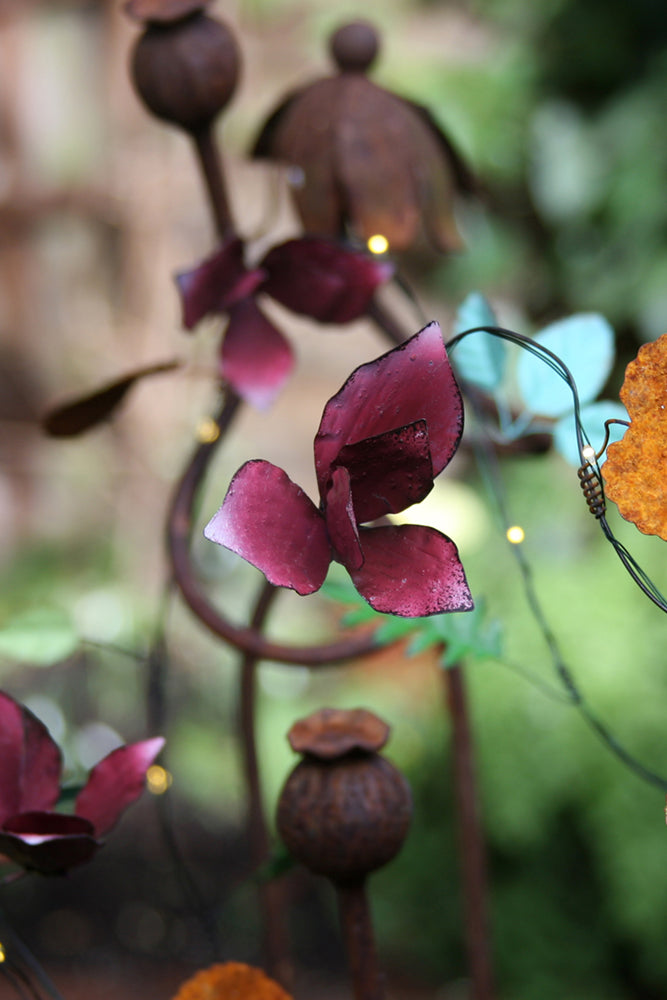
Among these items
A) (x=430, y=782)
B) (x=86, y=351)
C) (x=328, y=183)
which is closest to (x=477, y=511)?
(x=430, y=782)

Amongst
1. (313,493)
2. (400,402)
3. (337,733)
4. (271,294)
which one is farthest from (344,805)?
(313,493)

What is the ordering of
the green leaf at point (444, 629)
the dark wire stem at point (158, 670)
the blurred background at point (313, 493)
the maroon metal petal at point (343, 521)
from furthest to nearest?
the blurred background at point (313, 493) → the dark wire stem at point (158, 670) → the green leaf at point (444, 629) → the maroon metal petal at point (343, 521)

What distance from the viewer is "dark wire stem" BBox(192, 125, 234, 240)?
0.47 metres

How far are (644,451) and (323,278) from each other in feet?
0.67

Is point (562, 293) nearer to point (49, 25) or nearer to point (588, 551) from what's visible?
point (588, 551)

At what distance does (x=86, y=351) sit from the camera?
5.47 feet

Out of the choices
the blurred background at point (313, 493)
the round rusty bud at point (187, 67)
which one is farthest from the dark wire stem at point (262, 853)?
the round rusty bud at point (187, 67)

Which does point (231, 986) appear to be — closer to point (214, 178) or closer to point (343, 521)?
point (343, 521)

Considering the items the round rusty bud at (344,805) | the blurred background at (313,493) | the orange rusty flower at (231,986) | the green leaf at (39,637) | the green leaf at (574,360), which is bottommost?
the blurred background at (313,493)

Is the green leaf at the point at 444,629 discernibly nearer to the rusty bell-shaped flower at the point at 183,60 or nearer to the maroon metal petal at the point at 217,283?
the maroon metal petal at the point at 217,283

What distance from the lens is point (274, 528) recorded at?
27 cm

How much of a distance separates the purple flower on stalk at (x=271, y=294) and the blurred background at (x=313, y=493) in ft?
0.20

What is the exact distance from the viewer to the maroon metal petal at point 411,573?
263 mm

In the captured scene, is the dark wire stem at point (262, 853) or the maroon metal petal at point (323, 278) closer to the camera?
the maroon metal petal at point (323, 278)
